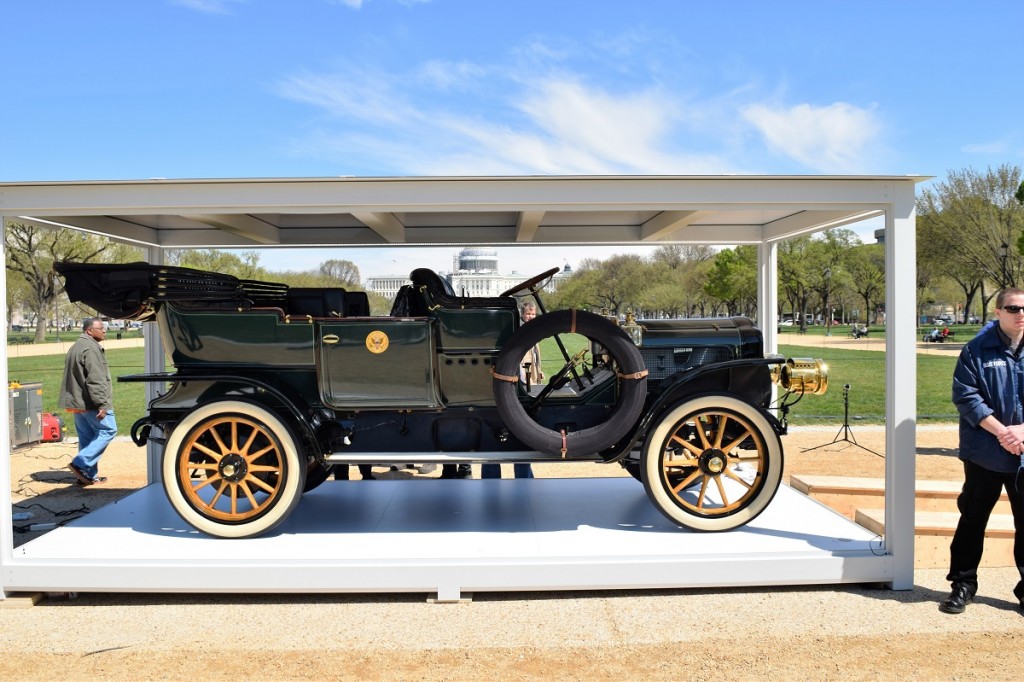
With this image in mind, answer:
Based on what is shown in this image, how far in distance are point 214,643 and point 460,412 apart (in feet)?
6.34

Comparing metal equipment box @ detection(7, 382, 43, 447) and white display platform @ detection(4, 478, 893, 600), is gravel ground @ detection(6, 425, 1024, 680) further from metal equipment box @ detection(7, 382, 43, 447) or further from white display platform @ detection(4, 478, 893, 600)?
metal equipment box @ detection(7, 382, 43, 447)

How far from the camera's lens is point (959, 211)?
1427 inches

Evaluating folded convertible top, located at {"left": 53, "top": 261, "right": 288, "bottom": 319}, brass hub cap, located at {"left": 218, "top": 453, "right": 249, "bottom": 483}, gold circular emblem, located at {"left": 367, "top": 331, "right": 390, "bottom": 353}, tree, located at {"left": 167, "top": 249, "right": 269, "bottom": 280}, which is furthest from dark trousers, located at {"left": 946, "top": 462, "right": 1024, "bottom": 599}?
tree, located at {"left": 167, "top": 249, "right": 269, "bottom": 280}

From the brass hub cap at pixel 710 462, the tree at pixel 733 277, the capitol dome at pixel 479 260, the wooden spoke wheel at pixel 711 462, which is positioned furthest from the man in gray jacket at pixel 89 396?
the capitol dome at pixel 479 260

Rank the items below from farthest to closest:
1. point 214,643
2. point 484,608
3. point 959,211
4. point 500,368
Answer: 1. point 959,211
2. point 500,368
3. point 484,608
4. point 214,643

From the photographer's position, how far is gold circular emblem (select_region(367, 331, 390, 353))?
15.7 feet

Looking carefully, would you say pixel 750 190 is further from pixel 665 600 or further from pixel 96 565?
pixel 96 565

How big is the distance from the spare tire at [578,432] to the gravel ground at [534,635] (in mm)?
875

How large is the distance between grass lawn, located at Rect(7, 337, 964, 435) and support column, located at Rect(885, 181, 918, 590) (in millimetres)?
3277

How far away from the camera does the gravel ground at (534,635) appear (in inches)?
139

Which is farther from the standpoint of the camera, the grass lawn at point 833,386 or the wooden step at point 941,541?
the grass lawn at point 833,386

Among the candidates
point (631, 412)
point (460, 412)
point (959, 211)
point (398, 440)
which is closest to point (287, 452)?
point (398, 440)

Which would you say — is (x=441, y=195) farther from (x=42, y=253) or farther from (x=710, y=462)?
(x=42, y=253)

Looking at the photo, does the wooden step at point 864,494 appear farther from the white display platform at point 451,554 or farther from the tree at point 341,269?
the tree at point 341,269
